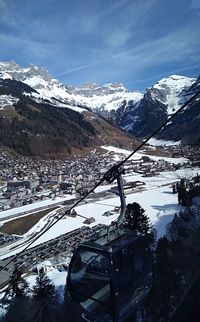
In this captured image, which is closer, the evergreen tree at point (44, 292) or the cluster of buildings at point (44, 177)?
the evergreen tree at point (44, 292)

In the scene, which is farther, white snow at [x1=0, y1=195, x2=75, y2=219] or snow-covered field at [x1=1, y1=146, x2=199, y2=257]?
white snow at [x1=0, y1=195, x2=75, y2=219]

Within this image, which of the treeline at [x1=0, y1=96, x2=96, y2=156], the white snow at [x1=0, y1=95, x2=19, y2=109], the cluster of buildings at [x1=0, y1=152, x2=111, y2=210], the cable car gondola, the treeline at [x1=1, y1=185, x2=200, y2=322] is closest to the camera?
the cable car gondola

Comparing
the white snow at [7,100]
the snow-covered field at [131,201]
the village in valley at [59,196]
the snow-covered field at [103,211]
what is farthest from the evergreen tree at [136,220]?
the white snow at [7,100]

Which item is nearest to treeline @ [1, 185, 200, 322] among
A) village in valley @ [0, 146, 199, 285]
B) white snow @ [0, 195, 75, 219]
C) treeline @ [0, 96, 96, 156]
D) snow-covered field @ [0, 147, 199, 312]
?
snow-covered field @ [0, 147, 199, 312]

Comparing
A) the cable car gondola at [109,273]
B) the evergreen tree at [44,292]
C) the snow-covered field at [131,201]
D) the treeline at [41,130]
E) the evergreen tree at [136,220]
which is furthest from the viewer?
the treeline at [41,130]

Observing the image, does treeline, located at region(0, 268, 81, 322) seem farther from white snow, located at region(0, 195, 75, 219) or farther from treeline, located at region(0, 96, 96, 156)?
treeline, located at region(0, 96, 96, 156)

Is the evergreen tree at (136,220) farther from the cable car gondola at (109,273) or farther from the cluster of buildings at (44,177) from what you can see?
the cluster of buildings at (44,177)

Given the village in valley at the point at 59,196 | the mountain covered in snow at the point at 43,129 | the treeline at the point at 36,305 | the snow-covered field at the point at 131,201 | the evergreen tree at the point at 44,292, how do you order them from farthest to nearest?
the mountain covered in snow at the point at 43,129 → the snow-covered field at the point at 131,201 → the village in valley at the point at 59,196 → the evergreen tree at the point at 44,292 → the treeline at the point at 36,305

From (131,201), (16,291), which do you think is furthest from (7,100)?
(16,291)

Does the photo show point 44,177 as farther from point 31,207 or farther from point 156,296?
point 156,296
